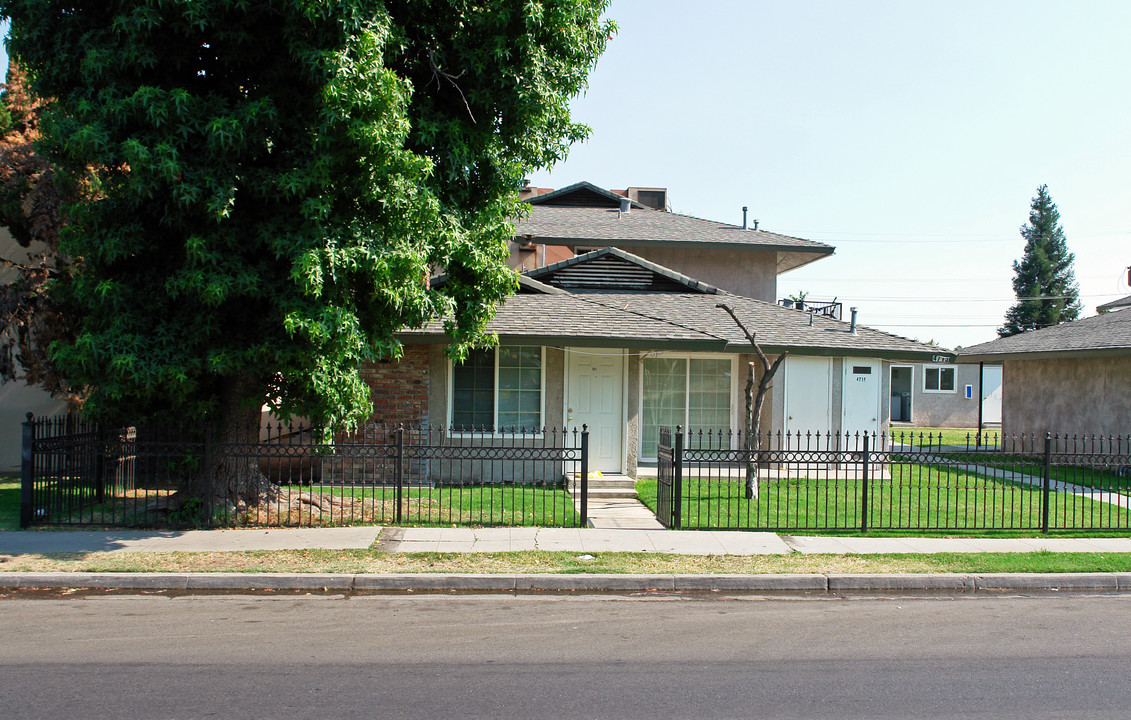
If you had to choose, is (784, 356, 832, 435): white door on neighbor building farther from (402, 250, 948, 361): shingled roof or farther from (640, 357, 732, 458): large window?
(640, 357, 732, 458): large window

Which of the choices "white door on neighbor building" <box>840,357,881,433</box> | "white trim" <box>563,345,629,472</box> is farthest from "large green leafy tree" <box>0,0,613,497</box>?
"white door on neighbor building" <box>840,357,881,433</box>

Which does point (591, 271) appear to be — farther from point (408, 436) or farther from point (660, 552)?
point (660, 552)

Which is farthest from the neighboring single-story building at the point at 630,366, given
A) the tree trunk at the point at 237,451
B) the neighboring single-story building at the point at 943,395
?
the neighboring single-story building at the point at 943,395

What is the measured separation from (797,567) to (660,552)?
1544 millimetres

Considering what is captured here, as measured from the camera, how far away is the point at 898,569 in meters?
8.78

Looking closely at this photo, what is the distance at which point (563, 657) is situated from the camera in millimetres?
5957

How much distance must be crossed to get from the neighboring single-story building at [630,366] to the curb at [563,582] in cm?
603

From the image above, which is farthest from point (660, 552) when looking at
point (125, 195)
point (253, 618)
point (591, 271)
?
point (591, 271)

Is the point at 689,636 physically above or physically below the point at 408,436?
below

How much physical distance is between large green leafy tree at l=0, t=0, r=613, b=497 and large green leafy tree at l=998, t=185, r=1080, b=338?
145 feet

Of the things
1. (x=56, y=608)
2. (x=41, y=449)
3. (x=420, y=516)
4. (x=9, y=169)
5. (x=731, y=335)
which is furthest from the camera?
(x=731, y=335)

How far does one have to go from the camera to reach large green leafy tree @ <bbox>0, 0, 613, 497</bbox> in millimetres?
8641

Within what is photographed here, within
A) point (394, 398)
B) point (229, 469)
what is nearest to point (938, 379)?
point (394, 398)

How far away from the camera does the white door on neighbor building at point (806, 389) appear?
666 inches
